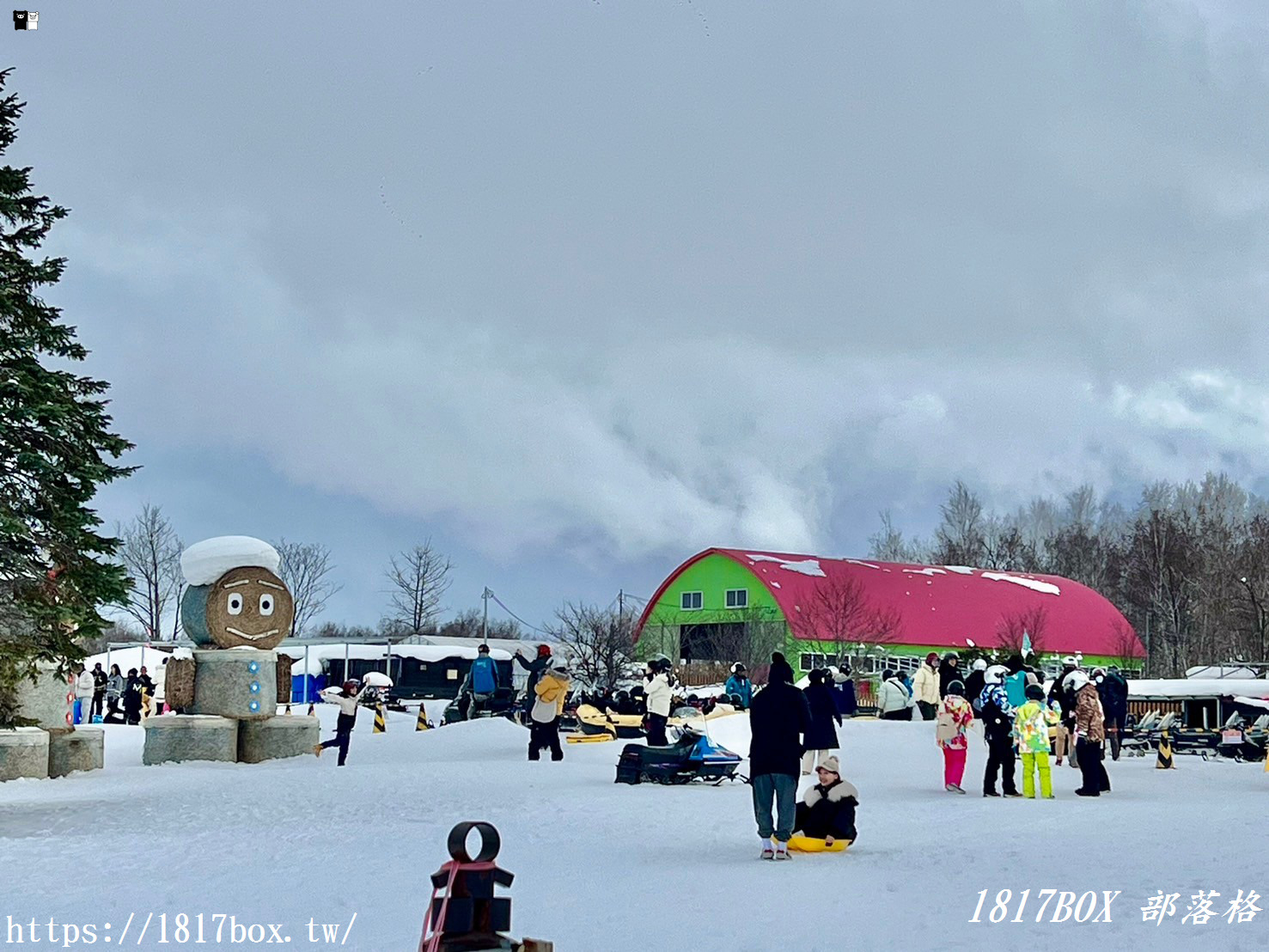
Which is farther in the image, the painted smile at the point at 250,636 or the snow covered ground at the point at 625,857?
the painted smile at the point at 250,636

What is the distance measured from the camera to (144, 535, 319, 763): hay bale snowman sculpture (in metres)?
23.0

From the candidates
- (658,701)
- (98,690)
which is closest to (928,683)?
(658,701)

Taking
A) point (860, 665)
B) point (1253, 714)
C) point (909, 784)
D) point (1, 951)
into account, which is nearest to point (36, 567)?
point (1, 951)

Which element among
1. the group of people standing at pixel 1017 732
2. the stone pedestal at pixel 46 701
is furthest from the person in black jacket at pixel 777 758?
the stone pedestal at pixel 46 701

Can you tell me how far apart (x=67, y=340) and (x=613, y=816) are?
7.87 metres

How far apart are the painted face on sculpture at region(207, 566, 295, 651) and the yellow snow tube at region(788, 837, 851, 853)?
47.3 ft

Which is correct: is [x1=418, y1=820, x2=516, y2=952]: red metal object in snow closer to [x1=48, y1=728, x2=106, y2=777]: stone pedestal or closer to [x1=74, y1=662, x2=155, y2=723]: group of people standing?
[x1=48, y1=728, x2=106, y2=777]: stone pedestal

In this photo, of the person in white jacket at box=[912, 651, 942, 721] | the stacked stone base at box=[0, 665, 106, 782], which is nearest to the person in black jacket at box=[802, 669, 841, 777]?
the person in white jacket at box=[912, 651, 942, 721]

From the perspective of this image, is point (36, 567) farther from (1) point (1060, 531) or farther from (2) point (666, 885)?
(1) point (1060, 531)

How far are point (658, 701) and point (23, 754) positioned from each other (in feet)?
29.6

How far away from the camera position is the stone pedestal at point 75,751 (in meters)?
21.5

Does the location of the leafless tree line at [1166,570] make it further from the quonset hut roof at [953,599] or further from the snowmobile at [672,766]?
the snowmobile at [672,766]

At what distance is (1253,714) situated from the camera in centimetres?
2900

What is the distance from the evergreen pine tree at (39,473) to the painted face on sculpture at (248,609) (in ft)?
25.8
